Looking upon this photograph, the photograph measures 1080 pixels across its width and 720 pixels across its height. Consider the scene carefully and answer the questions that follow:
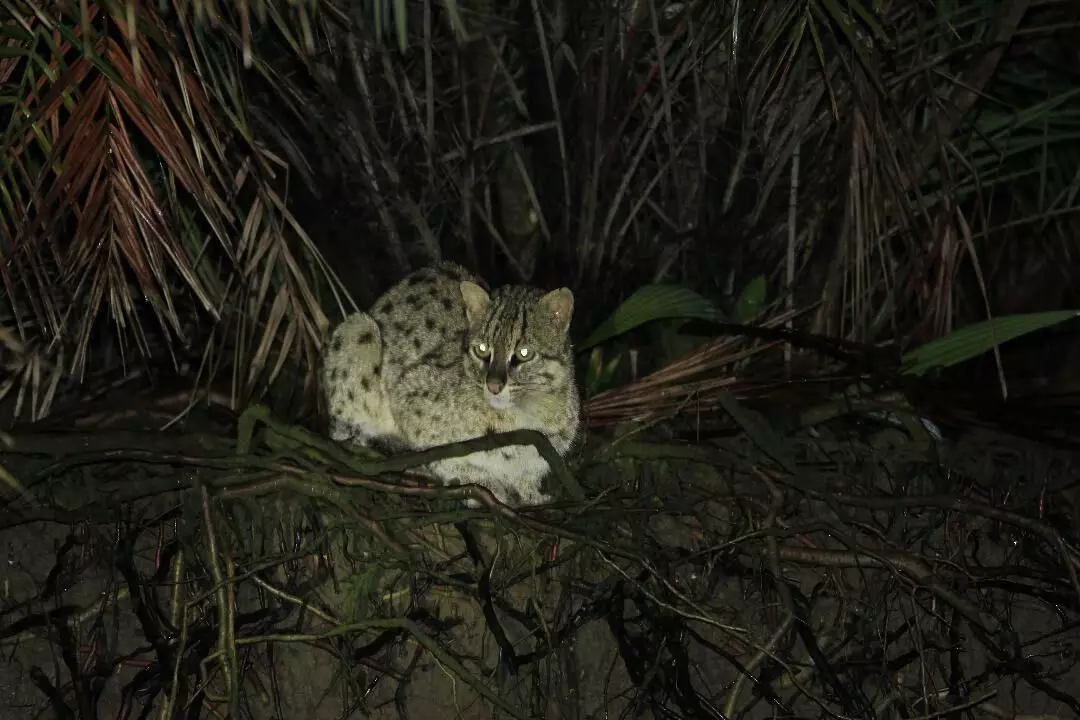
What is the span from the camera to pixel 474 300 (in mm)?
5098

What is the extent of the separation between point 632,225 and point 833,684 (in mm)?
2429

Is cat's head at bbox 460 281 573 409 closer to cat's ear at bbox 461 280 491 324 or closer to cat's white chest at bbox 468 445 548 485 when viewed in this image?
cat's ear at bbox 461 280 491 324

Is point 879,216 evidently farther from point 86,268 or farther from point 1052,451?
point 86,268

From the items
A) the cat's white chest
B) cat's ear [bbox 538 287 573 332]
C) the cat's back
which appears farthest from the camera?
the cat's back

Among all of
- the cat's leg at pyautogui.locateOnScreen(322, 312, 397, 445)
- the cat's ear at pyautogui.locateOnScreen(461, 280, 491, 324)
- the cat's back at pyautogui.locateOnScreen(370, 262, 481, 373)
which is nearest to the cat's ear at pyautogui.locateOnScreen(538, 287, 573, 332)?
the cat's ear at pyautogui.locateOnScreen(461, 280, 491, 324)

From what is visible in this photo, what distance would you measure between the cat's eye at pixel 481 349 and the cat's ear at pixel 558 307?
0.72ft

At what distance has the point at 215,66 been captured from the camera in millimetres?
4965

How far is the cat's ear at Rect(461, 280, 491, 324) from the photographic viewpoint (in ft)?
16.6

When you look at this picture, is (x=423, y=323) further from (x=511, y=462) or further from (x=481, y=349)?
(x=511, y=462)

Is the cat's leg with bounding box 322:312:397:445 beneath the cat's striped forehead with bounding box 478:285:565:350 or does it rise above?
beneath

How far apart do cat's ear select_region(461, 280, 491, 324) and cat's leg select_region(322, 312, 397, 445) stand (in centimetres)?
37

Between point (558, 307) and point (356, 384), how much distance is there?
0.78 m

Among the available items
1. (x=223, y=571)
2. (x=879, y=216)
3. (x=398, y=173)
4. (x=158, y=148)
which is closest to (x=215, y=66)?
(x=158, y=148)

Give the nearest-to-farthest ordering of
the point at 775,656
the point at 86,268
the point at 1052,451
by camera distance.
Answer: the point at 775,656 → the point at 86,268 → the point at 1052,451
